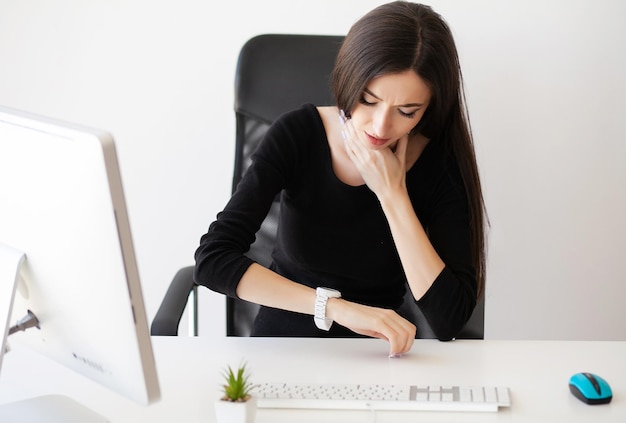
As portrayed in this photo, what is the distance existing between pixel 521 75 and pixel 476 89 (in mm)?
126

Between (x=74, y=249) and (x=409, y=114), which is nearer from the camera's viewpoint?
(x=74, y=249)

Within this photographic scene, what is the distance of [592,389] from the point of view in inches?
47.5

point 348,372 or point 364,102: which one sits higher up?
point 364,102

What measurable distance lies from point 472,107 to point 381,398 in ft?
4.23

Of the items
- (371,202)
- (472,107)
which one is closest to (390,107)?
(371,202)

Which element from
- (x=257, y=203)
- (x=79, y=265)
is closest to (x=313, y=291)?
(x=257, y=203)

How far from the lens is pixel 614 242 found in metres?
2.45

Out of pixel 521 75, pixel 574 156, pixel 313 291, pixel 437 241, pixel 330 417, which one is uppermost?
pixel 521 75

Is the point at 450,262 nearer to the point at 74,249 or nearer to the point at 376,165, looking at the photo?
the point at 376,165

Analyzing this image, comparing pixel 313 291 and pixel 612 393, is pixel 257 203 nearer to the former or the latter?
pixel 313 291

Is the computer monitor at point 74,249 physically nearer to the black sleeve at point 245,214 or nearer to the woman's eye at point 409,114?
the black sleeve at point 245,214

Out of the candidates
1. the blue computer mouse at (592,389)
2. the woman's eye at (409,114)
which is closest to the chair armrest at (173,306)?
the woman's eye at (409,114)

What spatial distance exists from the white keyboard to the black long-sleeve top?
17.0 inches

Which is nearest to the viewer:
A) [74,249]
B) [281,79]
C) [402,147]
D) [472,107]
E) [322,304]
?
[74,249]
